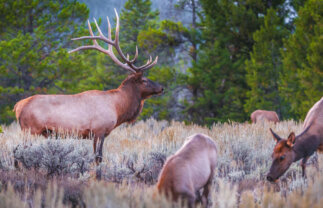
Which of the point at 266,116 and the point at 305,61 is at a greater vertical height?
the point at 305,61

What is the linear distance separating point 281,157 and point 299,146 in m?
0.56

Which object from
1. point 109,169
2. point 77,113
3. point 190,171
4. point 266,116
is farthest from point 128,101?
point 266,116

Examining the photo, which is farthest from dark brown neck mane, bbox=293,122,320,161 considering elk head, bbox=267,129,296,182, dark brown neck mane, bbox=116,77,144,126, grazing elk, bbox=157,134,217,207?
dark brown neck mane, bbox=116,77,144,126

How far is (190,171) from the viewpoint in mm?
3801

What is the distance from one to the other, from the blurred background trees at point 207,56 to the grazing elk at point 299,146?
661 cm

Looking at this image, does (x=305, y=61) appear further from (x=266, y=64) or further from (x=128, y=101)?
(x=128, y=101)

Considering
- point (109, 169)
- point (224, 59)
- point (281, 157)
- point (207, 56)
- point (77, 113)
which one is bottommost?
point (109, 169)

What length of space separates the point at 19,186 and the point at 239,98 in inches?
521

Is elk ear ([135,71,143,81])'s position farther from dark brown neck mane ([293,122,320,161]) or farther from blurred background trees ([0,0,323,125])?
blurred background trees ([0,0,323,125])

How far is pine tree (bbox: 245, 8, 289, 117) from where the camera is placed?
49.6 feet

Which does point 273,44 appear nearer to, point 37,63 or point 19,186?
point 37,63

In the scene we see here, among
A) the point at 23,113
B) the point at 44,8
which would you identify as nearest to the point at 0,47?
the point at 44,8

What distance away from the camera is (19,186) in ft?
15.6

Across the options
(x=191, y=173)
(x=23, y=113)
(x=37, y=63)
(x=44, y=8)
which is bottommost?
(x=191, y=173)
